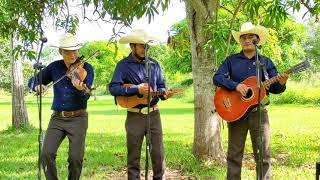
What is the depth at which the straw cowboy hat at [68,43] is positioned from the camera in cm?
573

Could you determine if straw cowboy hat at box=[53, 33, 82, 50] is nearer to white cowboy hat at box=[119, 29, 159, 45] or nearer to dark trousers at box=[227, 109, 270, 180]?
white cowboy hat at box=[119, 29, 159, 45]

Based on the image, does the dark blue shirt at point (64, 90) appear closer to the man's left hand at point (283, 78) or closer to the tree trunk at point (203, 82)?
the man's left hand at point (283, 78)

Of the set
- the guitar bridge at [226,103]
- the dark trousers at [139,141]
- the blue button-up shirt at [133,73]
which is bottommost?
the dark trousers at [139,141]

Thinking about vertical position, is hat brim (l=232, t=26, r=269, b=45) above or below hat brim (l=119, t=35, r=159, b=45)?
above

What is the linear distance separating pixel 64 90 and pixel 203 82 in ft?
8.99

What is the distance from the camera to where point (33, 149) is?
37.2 feet

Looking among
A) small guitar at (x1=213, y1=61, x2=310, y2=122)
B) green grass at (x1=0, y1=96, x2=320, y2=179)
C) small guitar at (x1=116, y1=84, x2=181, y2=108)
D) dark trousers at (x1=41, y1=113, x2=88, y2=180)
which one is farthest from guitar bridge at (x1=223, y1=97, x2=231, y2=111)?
green grass at (x1=0, y1=96, x2=320, y2=179)

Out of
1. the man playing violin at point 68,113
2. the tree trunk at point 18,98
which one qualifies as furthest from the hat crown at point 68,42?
the tree trunk at point 18,98

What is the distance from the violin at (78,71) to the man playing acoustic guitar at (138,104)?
0.30m

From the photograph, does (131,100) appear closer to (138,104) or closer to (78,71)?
(138,104)

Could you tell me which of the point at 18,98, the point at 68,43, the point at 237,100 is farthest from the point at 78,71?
the point at 18,98

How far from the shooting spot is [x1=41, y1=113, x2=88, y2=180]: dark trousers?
5.74m

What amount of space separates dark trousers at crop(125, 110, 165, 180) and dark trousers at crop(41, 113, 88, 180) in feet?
1.90

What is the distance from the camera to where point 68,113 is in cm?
584
